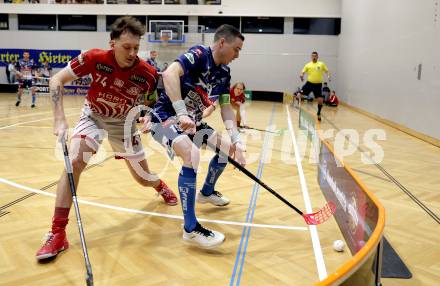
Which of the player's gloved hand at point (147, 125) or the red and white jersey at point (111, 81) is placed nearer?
the red and white jersey at point (111, 81)

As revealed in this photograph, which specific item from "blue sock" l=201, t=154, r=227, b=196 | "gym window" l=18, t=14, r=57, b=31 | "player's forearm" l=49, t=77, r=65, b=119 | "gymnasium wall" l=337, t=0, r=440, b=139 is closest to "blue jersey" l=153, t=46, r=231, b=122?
"blue sock" l=201, t=154, r=227, b=196

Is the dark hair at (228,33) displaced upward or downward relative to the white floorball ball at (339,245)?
upward

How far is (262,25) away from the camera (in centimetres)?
2061

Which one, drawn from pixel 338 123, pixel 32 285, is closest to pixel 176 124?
pixel 32 285

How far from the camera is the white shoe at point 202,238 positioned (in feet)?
10.2

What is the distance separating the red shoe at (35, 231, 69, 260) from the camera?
2838 millimetres

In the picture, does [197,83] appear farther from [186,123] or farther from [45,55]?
[45,55]

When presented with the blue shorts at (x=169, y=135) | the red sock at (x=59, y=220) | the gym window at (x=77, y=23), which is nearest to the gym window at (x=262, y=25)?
the gym window at (x=77, y=23)

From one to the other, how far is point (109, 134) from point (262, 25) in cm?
1827

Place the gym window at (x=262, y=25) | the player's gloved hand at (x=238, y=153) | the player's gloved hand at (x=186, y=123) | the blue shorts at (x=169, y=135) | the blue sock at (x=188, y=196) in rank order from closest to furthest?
the player's gloved hand at (x=186, y=123) → the blue sock at (x=188, y=196) → the blue shorts at (x=169, y=135) → the player's gloved hand at (x=238, y=153) → the gym window at (x=262, y=25)

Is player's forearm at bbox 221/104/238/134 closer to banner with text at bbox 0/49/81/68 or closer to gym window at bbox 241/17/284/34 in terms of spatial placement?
gym window at bbox 241/17/284/34

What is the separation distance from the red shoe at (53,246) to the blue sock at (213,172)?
153cm

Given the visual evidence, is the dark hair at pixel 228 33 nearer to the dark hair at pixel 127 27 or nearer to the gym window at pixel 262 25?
the dark hair at pixel 127 27

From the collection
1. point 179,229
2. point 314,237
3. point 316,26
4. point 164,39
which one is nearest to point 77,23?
point 164,39
